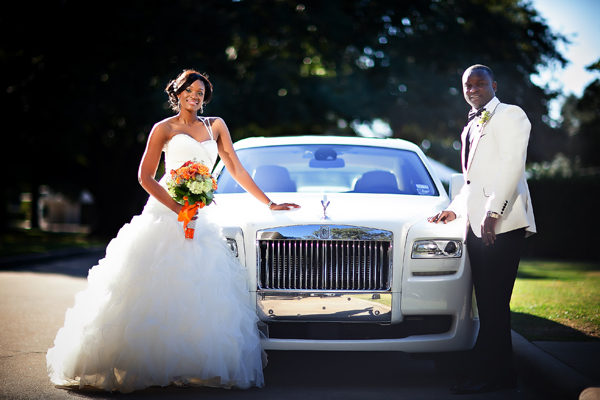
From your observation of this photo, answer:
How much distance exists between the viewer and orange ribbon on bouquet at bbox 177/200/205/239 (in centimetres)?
479

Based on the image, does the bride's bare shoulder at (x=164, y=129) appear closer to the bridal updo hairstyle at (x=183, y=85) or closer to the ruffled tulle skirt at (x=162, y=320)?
the bridal updo hairstyle at (x=183, y=85)

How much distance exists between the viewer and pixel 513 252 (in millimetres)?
4621

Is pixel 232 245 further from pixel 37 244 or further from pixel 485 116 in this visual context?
pixel 37 244

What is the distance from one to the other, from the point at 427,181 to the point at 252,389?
236 centimetres

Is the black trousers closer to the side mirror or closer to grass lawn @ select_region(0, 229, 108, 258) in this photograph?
the side mirror


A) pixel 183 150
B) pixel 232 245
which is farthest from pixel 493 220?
pixel 183 150

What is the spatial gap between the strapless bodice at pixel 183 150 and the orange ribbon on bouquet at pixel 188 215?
35 centimetres

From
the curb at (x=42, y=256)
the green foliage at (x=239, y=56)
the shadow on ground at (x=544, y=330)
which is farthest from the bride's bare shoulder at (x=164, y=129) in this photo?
the green foliage at (x=239, y=56)

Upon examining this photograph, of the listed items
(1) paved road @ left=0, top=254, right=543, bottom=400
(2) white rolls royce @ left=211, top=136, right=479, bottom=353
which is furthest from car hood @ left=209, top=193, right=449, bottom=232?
(1) paved road @ left=0, top=254, right=543, bottom=400

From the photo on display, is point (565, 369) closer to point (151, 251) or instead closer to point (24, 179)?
point (151, 251)

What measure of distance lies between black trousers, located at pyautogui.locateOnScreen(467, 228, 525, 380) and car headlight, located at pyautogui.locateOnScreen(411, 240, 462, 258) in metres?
0.10

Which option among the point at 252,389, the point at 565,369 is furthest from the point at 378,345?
the point at 565,369

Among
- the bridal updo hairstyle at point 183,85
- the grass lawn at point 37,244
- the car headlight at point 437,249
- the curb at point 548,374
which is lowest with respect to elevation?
the grass lawn at point 37,244

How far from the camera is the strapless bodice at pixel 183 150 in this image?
16.5ft
